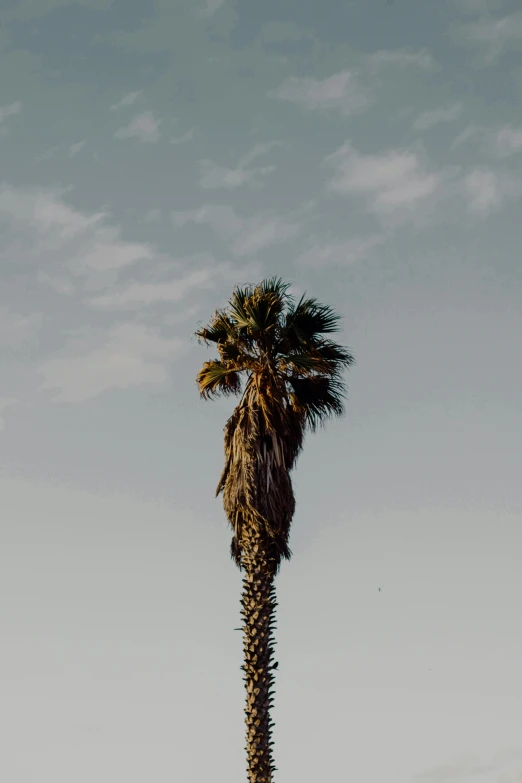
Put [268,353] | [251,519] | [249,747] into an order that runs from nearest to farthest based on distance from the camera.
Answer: [249,747], [251,519], [268,353]

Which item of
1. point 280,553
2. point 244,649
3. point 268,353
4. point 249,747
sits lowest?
point 249,747

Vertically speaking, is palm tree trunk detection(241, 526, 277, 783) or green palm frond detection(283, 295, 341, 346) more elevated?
green palm frond detection(283, 295, 341, 346)

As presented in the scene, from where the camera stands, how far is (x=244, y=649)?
25844mm

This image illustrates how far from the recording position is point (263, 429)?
2761cm

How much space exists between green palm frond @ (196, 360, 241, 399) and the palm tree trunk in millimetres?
4040

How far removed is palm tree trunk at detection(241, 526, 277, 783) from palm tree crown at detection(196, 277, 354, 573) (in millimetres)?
277

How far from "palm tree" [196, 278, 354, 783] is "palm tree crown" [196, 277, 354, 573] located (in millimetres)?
25

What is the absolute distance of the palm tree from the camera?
25.7 metres

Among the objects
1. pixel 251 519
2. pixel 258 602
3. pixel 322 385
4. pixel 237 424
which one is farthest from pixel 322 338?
pixel 258 602

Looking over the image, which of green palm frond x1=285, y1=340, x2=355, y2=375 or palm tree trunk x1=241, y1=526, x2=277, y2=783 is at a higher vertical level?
green palm frond x1=285, y1=340, x2=355, y2=375

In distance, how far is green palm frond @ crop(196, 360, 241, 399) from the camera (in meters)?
28.7

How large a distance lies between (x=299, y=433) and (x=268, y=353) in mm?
2198

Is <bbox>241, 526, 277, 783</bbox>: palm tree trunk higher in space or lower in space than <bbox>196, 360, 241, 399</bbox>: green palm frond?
lower

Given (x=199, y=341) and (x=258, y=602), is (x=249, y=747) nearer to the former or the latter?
(x=258, y=602)
